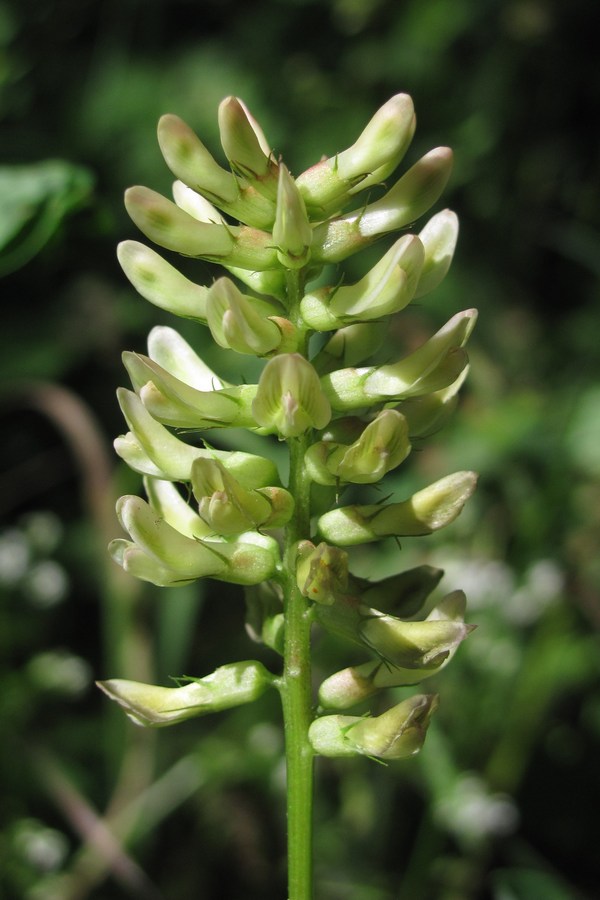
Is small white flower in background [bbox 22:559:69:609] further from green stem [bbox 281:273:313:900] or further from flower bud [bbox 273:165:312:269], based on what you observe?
flower bud [bbox 273:165:312:269]

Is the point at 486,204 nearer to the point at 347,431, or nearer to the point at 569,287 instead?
the point at 569,287

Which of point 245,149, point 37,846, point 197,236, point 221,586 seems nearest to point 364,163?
point 245,149

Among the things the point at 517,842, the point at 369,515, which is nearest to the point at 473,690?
the point at 517,842

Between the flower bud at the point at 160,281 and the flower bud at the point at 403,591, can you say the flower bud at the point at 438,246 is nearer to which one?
the flower bud at the point at 160,281

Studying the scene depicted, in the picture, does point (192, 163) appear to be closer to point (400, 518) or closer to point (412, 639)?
point (400, 518)

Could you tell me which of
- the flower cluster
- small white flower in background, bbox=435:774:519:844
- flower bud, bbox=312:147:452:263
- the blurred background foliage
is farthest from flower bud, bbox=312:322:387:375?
small white flower in background, bbox=435:774:519:844
